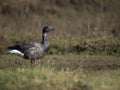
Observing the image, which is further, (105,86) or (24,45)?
(24,45)

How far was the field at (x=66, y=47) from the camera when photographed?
46.6 feet

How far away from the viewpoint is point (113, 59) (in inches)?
749

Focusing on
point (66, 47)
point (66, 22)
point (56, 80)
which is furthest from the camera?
point (66, 22)

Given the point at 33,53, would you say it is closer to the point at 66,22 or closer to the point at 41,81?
the point at 41,81

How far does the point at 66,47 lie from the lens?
67.2 feet

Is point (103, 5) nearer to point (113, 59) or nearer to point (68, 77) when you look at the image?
point (113, 59)

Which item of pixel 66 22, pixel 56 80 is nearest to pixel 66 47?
pixel 56 80

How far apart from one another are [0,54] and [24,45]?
2.38m

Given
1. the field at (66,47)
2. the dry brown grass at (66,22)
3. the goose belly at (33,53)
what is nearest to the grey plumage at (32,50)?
the goose belly at (33,53)

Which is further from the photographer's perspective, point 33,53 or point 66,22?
point 66,22

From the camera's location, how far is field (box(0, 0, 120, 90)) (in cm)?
1422

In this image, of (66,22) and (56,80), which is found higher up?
(66,22)

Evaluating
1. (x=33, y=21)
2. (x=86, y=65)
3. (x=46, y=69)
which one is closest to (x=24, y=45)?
(x=86, y=65)

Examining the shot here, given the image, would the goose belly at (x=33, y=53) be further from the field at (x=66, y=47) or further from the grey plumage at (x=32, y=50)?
the field at (x=66, y=47)
